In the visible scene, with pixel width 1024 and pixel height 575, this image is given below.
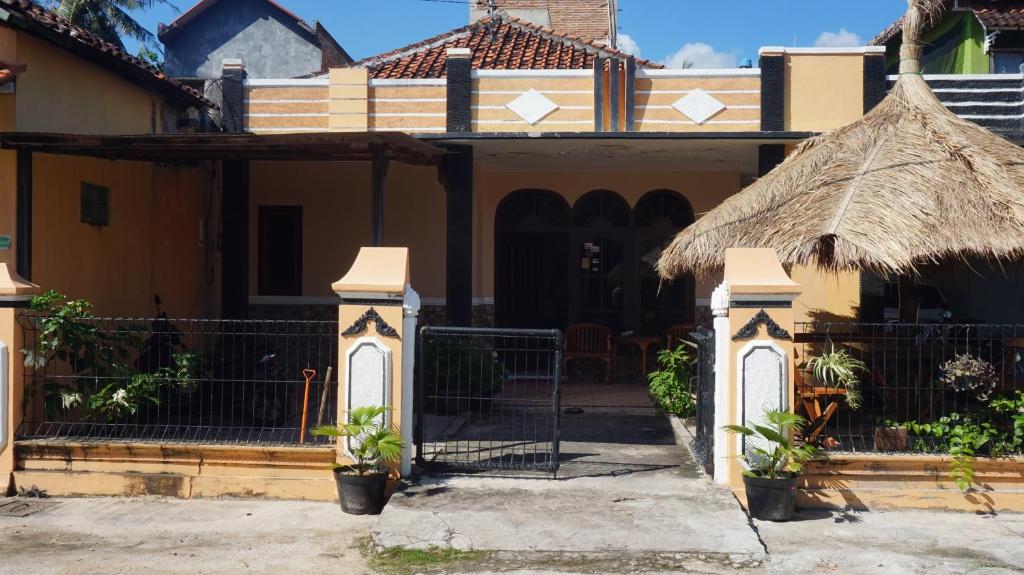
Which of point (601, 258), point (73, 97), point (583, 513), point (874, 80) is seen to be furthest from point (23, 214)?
point (874, 80)

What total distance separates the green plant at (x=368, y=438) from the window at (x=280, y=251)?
24.3 feet

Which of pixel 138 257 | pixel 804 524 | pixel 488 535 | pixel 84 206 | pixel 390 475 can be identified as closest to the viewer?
pixel 488 535

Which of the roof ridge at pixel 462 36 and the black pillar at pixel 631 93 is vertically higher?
the roof ridge at pixel 462 36

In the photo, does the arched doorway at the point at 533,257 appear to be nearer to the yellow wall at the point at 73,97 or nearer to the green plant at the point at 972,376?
the yellow wall at the point at 73,97

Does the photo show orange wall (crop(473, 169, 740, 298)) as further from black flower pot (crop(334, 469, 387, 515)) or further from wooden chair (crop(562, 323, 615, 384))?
black flower pot (crop(334, 469, 387, 515))

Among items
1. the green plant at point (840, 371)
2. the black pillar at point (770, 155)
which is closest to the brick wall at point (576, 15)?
the black pillar at point (770, 155)

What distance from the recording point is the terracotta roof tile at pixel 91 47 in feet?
27.5

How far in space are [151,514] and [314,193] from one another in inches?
308

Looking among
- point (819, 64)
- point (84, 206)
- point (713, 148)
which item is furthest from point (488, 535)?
point (819, 64)

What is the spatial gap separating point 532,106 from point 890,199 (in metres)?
4.87

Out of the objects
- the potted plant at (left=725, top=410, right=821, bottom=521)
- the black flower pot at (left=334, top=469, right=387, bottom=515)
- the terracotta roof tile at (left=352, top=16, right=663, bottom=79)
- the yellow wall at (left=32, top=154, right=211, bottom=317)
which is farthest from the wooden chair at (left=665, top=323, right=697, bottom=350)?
the black flower pot at (left=334, top=469, right=387, bottom=515)

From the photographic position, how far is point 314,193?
46.4ft

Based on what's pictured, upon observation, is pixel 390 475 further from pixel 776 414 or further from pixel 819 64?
pixel 819 64

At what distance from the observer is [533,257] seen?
570 inches
